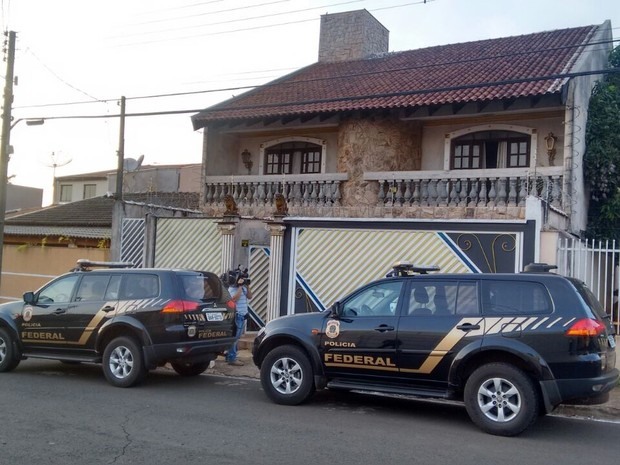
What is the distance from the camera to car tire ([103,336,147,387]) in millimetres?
8797

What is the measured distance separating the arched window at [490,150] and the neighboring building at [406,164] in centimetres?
3

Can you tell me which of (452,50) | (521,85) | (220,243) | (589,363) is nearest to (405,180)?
(521,85)

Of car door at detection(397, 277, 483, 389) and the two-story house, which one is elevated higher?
the two-story house

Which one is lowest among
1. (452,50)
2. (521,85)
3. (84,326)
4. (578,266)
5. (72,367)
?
(72,367)

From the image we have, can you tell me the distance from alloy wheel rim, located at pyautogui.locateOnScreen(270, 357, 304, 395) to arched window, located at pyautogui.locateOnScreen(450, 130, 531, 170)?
33.6 ft

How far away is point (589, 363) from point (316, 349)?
2.97m

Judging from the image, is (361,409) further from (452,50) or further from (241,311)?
(452,50)

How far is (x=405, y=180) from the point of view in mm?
15586

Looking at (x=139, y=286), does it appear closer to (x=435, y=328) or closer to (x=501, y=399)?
(x=435, y=328)

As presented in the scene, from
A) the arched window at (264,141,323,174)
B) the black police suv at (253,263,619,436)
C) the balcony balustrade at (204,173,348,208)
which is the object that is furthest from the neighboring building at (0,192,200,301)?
the black police suv at (253,263,619,436)

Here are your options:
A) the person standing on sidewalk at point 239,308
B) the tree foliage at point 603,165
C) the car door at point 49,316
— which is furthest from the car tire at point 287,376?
the tree foliage at point 603,165

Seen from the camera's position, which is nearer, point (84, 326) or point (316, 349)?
point (316, 349)

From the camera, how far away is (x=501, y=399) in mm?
6660

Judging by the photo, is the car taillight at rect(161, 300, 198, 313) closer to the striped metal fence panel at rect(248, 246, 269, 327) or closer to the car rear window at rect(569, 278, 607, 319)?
the car rear window at rect(569, 278, 607, 319)
